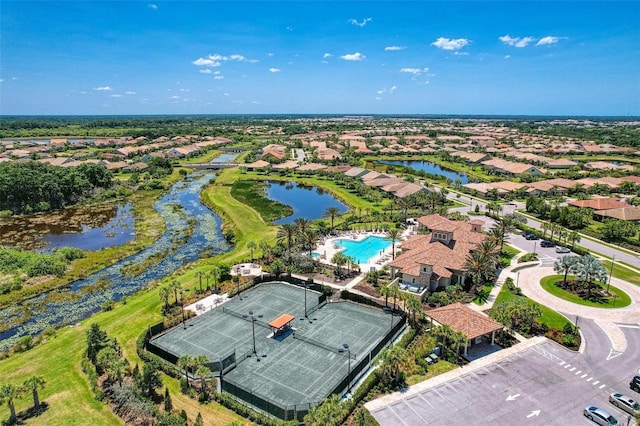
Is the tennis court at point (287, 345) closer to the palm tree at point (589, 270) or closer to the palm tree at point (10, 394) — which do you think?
the palm tree at point (10, 394)

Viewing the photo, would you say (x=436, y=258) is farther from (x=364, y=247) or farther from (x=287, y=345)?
(x=287, y=345)

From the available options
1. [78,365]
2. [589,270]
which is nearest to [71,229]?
[78,365]

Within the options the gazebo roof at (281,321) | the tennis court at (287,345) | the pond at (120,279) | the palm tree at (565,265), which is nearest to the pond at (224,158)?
the pond at (120,279)

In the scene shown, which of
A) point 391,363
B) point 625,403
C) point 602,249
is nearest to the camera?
point 625,403

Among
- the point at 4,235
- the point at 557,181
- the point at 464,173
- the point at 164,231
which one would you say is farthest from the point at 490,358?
the point at 464,173

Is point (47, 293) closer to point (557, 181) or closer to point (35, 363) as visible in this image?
point (35, 363)

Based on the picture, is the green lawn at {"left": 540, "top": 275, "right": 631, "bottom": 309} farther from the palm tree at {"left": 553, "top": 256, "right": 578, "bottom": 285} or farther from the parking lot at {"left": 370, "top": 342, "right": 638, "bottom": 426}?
the parking lot at {"left": 370, "top": 342, "right": 638, "bottom": 426}

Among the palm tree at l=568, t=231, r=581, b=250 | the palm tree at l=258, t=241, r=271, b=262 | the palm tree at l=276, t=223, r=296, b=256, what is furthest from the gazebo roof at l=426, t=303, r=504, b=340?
the palm tree at l=568, t=231, r=581, b=250
